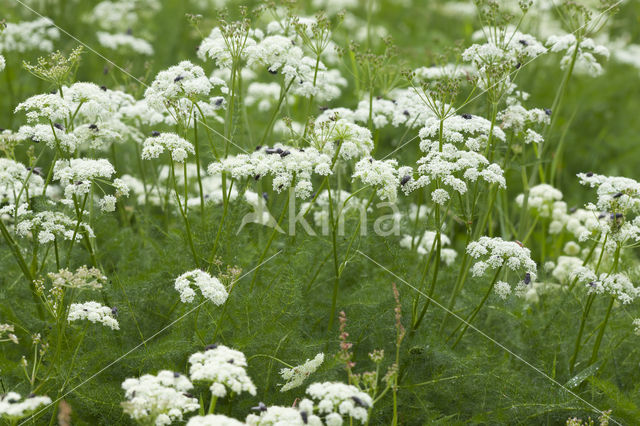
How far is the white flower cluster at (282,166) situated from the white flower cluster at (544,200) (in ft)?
8.91

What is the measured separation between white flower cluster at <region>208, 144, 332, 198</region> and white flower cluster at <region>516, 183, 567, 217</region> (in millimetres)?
2716

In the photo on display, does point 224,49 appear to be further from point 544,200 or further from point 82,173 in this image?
point 544,200

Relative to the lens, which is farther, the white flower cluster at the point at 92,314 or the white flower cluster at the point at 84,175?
the white flower cluster at the point at 84,175

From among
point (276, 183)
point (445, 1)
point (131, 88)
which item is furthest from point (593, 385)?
point (445, 1)

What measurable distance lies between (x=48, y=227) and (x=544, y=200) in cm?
449

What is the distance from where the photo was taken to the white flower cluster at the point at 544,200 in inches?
259

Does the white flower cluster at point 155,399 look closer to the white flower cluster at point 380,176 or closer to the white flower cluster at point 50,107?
the white flower cluster at point 380,176

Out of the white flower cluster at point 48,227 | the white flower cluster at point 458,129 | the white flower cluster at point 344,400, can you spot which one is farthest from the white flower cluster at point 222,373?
the white flower cluster at point 458,129

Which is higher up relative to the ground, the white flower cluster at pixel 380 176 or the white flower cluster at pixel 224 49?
the white flower cluster at pixel 224 49

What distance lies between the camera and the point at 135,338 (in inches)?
201

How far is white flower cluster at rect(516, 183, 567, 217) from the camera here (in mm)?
6578

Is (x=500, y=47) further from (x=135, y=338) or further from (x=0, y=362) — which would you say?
(x=0, y=362)

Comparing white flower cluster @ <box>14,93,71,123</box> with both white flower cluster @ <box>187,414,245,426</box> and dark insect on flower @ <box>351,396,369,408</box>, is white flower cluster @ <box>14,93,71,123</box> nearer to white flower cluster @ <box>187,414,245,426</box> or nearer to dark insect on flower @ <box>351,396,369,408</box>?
white flower cluster @ <box>187,414,245,426</box>

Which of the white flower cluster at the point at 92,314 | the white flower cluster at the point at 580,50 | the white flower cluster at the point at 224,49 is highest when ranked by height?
the white flower cluster at the point at 580,50
